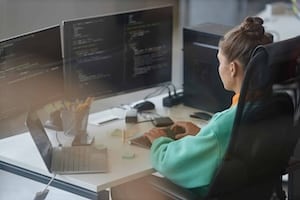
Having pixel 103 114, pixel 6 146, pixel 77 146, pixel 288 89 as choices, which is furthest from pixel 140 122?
pixel 288 89

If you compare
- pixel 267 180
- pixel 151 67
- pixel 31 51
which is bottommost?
pixel 267 180

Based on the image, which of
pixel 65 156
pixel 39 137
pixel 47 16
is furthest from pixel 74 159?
pixel 47 16

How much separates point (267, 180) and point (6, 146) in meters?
1.00

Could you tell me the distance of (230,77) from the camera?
2.40m

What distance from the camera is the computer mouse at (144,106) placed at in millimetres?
3096

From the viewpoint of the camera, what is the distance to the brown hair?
2.35 metres

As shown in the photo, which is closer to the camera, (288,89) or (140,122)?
(288,89)

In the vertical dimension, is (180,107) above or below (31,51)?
below

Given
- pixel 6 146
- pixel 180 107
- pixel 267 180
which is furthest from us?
pixel 180 107

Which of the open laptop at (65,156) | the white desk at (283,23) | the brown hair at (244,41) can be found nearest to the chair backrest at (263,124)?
the brown hair at (244,41)

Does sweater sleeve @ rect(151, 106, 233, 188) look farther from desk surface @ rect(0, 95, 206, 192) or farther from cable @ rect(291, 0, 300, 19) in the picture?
cable @ rect(291, 0, 300, 19)

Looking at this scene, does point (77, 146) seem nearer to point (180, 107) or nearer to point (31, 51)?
point (31, 51)

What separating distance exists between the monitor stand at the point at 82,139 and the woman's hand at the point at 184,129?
0.33 metres

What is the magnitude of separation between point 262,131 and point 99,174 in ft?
1.89
